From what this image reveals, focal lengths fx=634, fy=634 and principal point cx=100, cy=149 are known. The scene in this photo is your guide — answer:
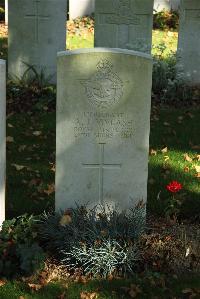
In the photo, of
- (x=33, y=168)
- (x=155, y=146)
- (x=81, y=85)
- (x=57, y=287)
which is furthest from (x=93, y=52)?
(x=155, y=146)

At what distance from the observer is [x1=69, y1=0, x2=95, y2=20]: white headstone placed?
17.8 m

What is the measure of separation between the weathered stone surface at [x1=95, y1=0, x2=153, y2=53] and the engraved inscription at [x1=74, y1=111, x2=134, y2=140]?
495cm

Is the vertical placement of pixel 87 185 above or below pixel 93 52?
below

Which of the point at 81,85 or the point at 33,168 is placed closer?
the point at 81,85

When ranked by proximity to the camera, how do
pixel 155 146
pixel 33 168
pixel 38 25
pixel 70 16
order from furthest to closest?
1. pixel 70 16
2. pixel 38 25
3. pixel 155 146
4. pixel 33 168

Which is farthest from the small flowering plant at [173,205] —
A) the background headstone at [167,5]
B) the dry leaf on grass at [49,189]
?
the background headstone at [167,5]

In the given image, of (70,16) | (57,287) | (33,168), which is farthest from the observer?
(70,16)

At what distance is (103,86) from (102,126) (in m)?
0.32

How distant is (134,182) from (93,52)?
1117 millimetres

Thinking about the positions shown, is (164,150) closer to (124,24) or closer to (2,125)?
(2,125)

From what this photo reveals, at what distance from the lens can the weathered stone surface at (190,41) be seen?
34.2 ft

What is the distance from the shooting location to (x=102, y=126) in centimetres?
505

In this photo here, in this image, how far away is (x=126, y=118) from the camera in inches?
198

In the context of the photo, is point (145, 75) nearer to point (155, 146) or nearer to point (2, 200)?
point (2, 200)
